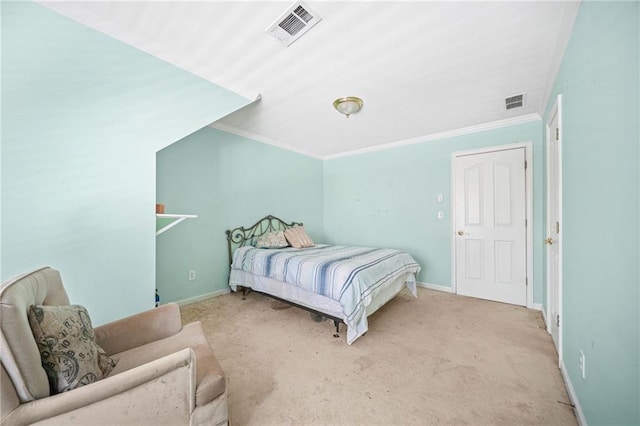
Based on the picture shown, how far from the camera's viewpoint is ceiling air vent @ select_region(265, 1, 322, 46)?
1.52 meters

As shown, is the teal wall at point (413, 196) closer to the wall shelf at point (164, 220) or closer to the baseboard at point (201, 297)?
the baseboard at point (201, 297)

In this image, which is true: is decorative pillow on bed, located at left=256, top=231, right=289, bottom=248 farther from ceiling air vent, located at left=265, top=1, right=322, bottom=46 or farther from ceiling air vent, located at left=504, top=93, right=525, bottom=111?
ceiling air vent, located at left=504, top=93, right=525, bottom=111

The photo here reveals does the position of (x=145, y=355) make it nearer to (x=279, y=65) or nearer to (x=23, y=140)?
(x=23, y=140)

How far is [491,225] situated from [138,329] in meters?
3.94

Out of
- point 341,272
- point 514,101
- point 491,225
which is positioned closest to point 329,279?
point 341,272

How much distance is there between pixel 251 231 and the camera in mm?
3879

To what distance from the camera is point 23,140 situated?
4.73 feet

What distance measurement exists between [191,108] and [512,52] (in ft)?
9.03

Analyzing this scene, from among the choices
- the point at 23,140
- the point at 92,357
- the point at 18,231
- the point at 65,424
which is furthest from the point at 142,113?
the point at 65,424

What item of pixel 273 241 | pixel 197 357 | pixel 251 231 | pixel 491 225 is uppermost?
pixel 491 225

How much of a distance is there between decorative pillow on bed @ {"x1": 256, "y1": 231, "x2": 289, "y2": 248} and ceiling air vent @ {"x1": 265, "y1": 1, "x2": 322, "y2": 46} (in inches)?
97.4

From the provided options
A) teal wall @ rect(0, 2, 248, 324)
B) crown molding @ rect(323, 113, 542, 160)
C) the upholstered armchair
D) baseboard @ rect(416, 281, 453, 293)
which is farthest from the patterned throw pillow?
crown molding @ rect(323, 113, 542, 160)

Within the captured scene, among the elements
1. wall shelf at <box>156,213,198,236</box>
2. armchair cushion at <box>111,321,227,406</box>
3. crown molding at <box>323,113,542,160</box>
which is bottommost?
armchair cushion at <box>111,321,227,406</box>

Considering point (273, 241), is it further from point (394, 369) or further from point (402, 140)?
point (402, 140)
